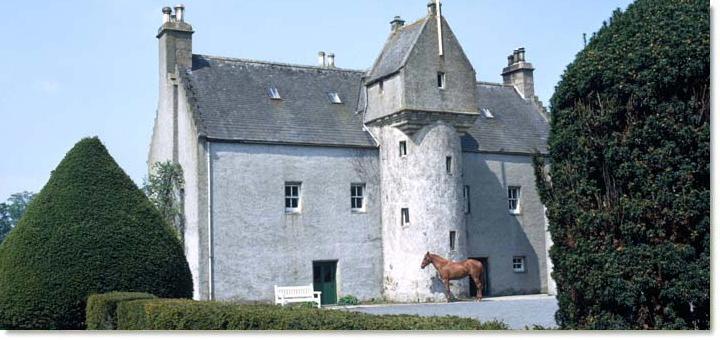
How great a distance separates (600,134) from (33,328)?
10.4 meters

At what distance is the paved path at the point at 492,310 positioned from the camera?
18.2 meters

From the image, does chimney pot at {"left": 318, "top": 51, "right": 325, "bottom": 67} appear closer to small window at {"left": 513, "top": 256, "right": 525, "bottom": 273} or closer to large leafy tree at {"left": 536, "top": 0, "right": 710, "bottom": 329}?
small window at {"left": 513, "top": 256, "right": 525, "bottom": 273}

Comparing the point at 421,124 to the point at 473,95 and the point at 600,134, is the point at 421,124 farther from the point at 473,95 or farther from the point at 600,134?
the point at 600,134

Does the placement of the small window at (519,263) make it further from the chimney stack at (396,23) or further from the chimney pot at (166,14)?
the chimney pot at (166,14)

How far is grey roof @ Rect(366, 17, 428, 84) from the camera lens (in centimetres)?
2614

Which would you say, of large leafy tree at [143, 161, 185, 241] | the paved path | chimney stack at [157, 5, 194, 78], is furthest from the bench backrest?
chimney stack at [157, 5, 194, 78]

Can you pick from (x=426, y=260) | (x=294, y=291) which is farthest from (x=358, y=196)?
(x=294, y=291)

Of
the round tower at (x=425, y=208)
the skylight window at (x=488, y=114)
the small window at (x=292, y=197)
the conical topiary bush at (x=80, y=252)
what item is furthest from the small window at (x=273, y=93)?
the conical topiary bush at (x=80, y=252)

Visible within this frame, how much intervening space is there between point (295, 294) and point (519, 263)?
9082 millimetres

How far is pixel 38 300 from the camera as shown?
15.4m

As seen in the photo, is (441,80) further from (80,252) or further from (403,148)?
(80,252)

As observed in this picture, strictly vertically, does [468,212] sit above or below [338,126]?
→ below

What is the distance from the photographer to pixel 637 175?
10039 mm

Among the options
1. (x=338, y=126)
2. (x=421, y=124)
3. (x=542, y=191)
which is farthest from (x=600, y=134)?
(x=338, y=126)
